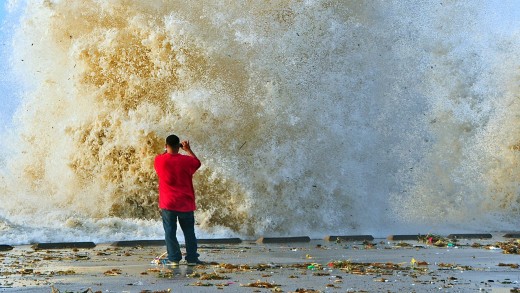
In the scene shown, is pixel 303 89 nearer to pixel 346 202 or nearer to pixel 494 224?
pixel 346 202

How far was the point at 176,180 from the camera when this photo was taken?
11.9 metres

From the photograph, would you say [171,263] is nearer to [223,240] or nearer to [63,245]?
[63,245]

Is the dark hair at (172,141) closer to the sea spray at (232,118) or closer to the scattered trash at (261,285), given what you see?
the scattered trash at (261,285)

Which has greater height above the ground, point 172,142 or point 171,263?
point 172,142

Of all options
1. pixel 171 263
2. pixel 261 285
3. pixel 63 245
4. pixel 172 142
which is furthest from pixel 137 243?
pixel 261 285

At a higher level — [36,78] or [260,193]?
[36,78]

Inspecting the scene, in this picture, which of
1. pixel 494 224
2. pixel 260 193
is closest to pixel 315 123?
pixel 260 193

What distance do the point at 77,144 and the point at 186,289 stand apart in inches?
474

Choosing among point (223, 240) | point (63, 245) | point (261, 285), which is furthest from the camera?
point (223, 240)

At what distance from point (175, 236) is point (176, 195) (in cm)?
51

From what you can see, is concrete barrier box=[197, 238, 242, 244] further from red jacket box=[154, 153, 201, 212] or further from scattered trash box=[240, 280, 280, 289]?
scattered trash box=[240, 280, 280, 289]

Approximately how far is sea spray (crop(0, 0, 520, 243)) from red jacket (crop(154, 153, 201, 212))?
487cm

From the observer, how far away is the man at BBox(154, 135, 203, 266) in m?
11.8

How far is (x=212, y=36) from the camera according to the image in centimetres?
1919
